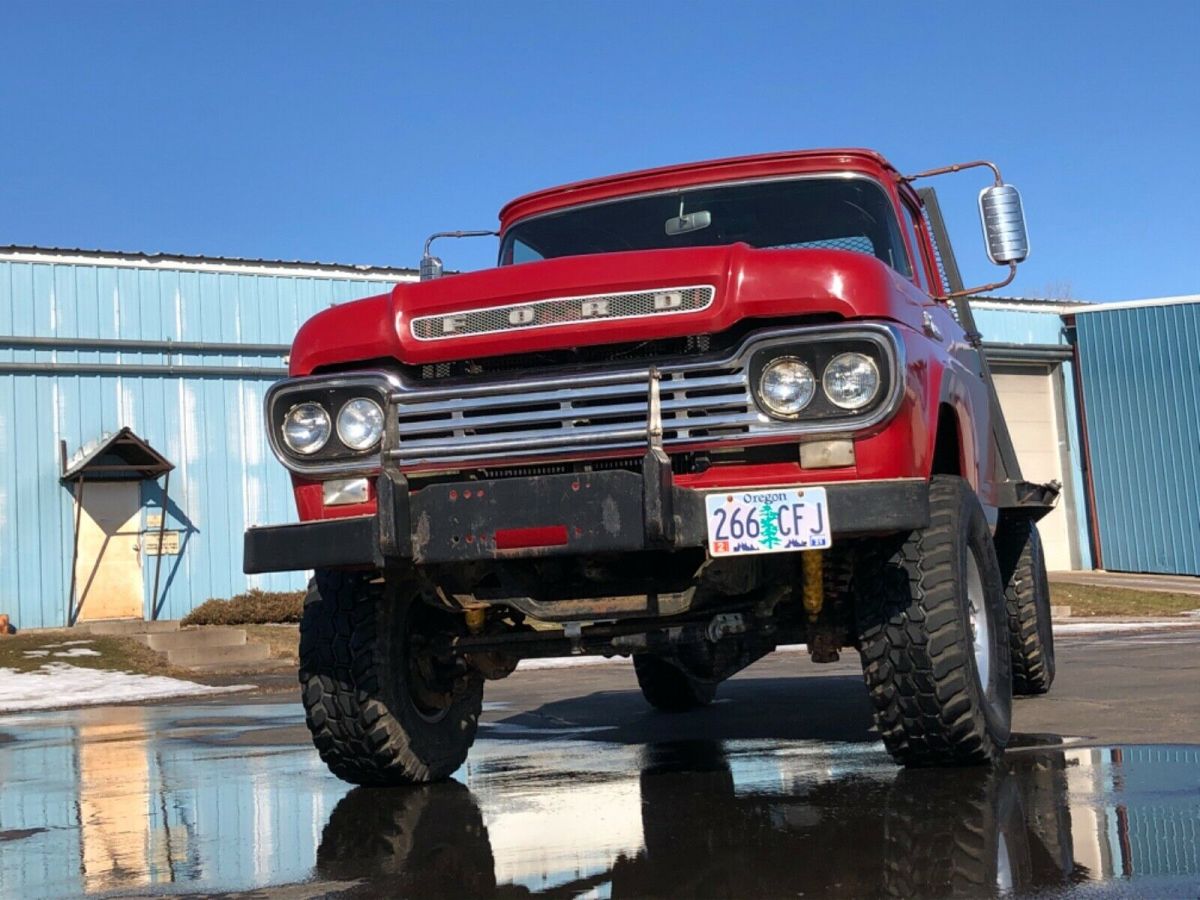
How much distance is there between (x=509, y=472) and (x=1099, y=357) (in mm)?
27417

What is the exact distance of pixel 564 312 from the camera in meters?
4.89

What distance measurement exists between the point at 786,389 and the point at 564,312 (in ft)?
2.55

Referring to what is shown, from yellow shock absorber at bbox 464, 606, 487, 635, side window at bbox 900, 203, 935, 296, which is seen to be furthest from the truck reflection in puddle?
side window at bbox 900, 203, 935, 296

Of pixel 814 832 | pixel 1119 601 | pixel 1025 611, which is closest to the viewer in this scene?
pixel 814 832

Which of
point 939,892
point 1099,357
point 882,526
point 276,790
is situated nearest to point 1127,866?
point 939,892

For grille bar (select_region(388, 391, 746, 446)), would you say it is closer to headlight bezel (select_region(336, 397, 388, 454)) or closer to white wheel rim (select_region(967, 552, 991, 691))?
headlight bezel (select_region(336, 397, 388, 454))

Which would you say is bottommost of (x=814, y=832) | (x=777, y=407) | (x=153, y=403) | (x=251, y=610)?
(x=814, y=832)

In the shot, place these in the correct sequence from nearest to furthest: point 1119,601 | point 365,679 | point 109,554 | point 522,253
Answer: point 365,679
point 522,253
point 1119,601
point 109,554

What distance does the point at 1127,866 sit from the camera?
3.61m

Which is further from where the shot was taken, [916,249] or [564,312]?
[916,249]

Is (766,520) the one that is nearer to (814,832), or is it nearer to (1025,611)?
(814,832)

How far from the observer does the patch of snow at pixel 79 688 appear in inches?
509

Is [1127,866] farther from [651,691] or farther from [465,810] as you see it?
[651,691]

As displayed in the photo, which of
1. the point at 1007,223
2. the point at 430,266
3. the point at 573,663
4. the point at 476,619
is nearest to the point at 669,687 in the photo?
the point at 430,266
